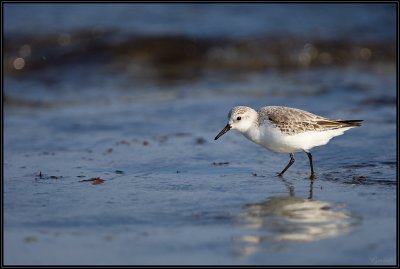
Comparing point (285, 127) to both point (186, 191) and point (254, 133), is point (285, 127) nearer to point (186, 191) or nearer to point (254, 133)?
point (254, 133)

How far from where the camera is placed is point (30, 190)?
251 inches

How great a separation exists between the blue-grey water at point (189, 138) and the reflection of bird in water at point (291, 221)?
0.05ft

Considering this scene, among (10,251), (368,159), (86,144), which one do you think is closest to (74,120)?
(86,144)

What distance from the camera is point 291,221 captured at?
17.1 ft

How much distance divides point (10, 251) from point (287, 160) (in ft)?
12.6

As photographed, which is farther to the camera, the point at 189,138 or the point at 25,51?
the point at 25,51

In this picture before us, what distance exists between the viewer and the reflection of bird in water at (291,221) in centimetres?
482

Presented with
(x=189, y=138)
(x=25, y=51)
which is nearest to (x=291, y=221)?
(x=189, y=138)

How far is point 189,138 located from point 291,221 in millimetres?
3706

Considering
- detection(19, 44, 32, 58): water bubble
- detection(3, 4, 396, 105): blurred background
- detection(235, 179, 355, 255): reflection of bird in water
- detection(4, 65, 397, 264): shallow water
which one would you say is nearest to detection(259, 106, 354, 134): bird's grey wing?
detection(4, 65, 397, 264): shallow water

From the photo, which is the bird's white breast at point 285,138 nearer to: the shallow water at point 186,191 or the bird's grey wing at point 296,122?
the bird's grey wing at point 296,122

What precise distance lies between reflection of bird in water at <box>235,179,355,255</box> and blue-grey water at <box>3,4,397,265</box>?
0.05 ft

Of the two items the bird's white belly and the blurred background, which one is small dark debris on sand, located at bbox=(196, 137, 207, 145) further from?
the blurred background

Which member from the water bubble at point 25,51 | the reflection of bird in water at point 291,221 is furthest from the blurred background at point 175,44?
the reflection of bird in water at point 291,221
